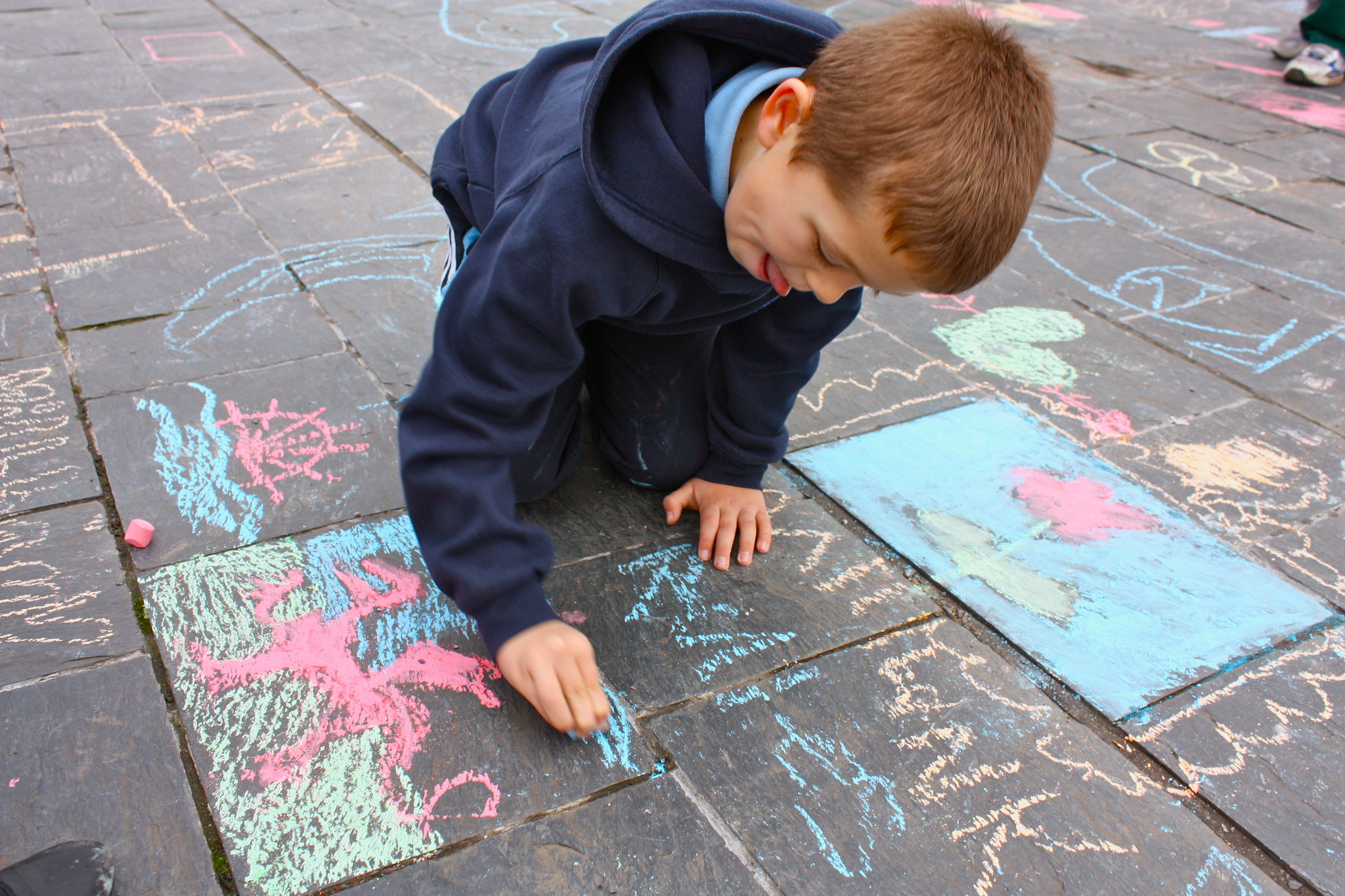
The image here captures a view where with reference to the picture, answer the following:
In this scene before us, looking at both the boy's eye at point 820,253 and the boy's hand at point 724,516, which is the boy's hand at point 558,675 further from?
the boy's eye at point 820,253

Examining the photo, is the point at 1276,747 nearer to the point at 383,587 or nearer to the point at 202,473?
the point at 383,587

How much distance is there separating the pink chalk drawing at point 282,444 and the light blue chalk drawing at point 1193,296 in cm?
216

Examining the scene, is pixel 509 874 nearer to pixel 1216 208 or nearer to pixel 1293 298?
pixel 1293 298

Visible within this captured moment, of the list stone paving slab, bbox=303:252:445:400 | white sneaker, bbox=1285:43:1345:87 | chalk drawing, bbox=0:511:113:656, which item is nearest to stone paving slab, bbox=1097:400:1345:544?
stone paving slab, bbox=303:252:445:400

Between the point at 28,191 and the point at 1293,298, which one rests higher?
the point at 1293,298

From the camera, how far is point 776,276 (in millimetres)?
1173

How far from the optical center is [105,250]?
2.46 m

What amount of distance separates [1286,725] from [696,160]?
1253 mm

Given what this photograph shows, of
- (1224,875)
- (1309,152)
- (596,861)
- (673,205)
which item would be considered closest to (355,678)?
(596,861)

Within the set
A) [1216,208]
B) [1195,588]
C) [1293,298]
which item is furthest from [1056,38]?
[1195,588]

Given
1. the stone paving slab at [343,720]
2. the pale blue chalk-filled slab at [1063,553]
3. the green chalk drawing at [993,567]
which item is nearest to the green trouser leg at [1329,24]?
the pale blue chalk-filled slab at [1063,553]

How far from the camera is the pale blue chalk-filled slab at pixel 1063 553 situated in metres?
1.54

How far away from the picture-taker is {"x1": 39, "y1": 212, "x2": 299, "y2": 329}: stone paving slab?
2.23 m

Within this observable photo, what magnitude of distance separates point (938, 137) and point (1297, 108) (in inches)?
188
